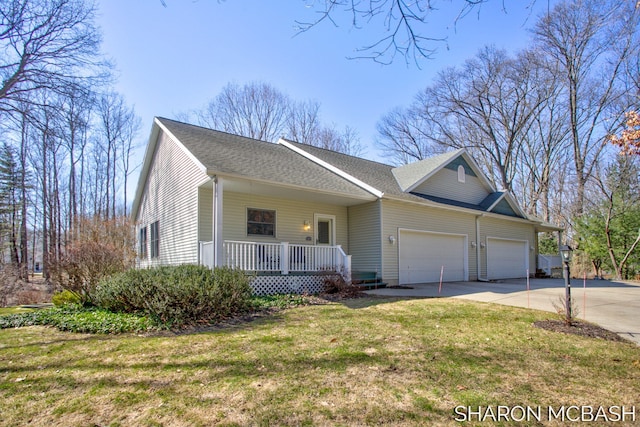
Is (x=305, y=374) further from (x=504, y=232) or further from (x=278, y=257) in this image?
(x=504, y=232)

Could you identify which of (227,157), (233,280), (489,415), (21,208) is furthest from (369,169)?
(21,208)

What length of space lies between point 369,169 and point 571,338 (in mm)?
11134

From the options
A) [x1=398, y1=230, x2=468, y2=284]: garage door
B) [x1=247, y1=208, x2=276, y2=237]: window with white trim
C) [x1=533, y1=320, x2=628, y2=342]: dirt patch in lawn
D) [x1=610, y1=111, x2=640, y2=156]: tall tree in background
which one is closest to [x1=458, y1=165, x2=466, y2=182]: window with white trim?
[x1=398, y1=230, x2=468, y2=284]: garage door

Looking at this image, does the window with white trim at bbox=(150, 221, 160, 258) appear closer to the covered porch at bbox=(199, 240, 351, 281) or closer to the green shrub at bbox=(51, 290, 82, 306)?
the green shrub at bbox=(51, 290, 82, 306)

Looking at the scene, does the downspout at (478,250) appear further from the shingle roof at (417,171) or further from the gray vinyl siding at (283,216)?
the gray vinyl siding at (283,216)

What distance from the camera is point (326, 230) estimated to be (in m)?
13.3

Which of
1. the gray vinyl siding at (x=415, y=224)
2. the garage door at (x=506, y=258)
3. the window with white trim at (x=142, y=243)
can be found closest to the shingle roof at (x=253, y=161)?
the gray vinyl siding at (x=415, y=224)

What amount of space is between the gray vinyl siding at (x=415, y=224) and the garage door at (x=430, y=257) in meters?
0.25

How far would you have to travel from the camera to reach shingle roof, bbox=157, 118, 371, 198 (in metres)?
9.84

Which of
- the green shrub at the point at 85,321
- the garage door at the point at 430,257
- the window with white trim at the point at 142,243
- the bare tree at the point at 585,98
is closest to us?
the green shrub at the point at 85,321

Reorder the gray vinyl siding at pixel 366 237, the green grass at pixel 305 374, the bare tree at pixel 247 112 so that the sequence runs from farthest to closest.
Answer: the bare tree at pixel 247 112
the gray vinyl siding at pixel 366 237
the green grass at pixel 305 374

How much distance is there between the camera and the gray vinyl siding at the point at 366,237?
1229cm

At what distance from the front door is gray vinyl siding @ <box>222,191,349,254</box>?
179 mm

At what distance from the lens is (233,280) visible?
7398mm
